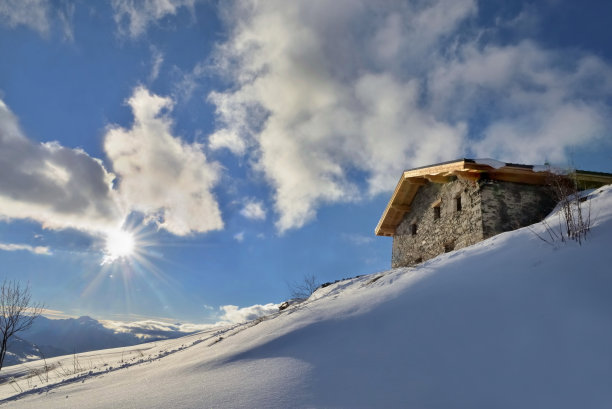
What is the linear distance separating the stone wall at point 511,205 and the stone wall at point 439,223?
0.74 feet

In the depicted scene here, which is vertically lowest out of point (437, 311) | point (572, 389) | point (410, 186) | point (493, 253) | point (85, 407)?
point (85, 407)

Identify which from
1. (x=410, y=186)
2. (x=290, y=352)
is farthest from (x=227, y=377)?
(x=410, y=186)

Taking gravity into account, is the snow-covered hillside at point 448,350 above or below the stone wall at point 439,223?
below

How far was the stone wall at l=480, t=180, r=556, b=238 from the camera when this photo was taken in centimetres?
909

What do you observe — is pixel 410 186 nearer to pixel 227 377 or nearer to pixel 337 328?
pixel 337 328

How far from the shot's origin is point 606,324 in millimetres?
2713

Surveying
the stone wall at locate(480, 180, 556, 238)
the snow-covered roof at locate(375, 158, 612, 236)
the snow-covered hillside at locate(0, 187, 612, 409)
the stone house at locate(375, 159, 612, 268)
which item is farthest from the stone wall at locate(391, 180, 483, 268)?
the snow-covered hillside at locate(0, 187, 612, 409)

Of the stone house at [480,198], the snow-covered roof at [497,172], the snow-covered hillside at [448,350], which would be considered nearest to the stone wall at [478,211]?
the stone house at [480,198]

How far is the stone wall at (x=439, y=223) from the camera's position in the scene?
374 inches

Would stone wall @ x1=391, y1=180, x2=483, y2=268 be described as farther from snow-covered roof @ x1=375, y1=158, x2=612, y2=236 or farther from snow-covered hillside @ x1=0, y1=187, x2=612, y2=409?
snow-covered hillside @ x1=0, y1=187, x2=612, y2=409

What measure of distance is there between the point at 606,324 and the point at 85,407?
4.92 meters

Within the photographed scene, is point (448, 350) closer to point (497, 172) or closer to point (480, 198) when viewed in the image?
A: point (480, 198)

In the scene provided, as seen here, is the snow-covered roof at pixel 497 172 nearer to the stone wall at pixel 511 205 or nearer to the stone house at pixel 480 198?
the stone house at pixel 480 198

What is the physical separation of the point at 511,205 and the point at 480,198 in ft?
2.99
